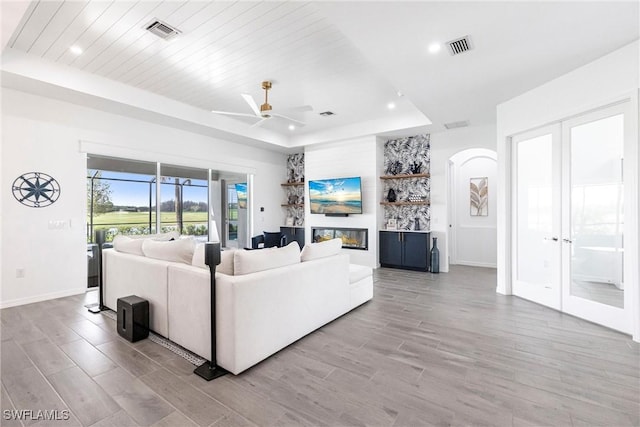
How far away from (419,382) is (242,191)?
629 centimetres

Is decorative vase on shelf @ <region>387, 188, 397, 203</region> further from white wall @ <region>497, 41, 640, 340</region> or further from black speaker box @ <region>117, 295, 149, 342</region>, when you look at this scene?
black speaker box @ <region>117, 295, 149, 342</region>

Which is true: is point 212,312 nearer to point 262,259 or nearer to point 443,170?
point 262,259

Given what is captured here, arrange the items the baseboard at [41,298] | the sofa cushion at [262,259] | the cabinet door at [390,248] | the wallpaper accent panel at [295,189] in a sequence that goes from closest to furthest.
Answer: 1. the sofa cushion at [262,259]
2. the baseboard at [41,298]
3. the cabinet door at [390,248]
4. the wallpaper accent panel at [295,189]

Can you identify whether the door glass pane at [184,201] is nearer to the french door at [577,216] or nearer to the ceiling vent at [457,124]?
the ceiling vent at [457,124]

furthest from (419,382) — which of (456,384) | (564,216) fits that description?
(564,216)

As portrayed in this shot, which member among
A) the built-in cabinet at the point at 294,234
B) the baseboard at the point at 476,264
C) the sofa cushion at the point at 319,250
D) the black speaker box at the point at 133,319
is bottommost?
the baseboard at the point at 476,264

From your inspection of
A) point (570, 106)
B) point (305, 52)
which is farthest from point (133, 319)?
point (570, 106)

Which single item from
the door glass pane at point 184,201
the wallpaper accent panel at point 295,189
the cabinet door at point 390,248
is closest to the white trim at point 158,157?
the door glass pane at point 184,201

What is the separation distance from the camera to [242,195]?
24.9 ft

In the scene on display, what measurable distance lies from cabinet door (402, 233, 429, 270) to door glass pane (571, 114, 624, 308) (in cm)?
265

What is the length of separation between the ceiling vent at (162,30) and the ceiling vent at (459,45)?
2.85 metres

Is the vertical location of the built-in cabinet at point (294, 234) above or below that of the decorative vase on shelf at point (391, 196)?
below

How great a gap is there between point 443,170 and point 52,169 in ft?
22.4

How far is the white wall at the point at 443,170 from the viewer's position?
6.06 meters
